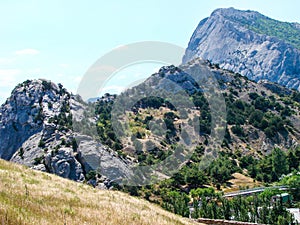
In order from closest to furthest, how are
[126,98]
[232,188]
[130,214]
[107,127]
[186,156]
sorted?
[130,214]
[232,188]
[186,156]
[107,127]
[126,98]

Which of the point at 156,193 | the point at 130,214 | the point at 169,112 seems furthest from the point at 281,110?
the point at 130,214

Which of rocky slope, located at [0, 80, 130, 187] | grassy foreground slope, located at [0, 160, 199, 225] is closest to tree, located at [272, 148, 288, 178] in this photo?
rocky slope, located at [0, 80, 130, 187]

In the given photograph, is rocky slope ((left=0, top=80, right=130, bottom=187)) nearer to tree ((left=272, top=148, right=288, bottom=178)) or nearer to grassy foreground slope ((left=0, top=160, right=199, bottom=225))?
tree ((left=272, top=148, right=288, bottom=178))

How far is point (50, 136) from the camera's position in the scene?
113 metres

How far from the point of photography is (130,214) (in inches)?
758

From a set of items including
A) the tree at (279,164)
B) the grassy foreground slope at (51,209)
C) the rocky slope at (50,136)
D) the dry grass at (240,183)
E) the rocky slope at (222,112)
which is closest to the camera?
the grassy foreground slope at (51,209)

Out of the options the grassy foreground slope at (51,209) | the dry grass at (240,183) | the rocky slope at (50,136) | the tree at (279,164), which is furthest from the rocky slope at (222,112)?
the grassy foreground slope at (51,209)

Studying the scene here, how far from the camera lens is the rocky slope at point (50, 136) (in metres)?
96.8

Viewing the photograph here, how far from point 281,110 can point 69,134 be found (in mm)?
105817

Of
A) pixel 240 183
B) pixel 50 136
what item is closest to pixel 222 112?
pixel 240 183

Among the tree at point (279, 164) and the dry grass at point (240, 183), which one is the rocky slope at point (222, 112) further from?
the dry grass at point (240, 183)

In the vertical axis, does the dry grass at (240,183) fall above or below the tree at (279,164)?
below

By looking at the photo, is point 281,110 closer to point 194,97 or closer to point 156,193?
point 194,97

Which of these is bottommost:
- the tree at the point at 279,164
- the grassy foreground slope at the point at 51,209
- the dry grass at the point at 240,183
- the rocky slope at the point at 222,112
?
the dry grass at the point at 240,183
